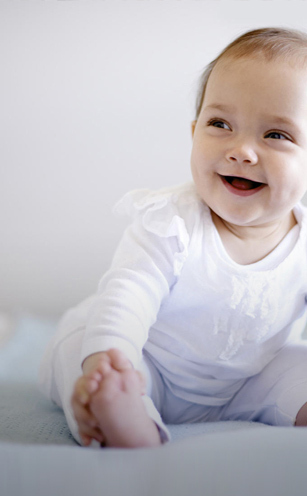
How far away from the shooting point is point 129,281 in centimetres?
66

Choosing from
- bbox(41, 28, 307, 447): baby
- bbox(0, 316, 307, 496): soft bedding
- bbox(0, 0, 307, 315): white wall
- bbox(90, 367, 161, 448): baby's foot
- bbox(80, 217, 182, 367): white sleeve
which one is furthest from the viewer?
bbox(0, 0, 307, 315): white wall

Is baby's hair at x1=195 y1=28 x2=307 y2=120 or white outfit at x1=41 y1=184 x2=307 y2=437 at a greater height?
baby's hair at x1=195 y1=28 x2=307 y2=120

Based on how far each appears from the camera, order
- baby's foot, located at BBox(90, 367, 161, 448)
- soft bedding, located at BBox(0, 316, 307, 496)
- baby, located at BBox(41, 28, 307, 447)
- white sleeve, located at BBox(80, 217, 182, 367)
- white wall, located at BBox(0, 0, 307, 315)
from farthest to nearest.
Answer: white wall, located at BBox(0, 0, 307, 315), baby, located at BBox(41, 28, 307, 447), white sleeve, located at BBox(80, 217, 182, 367), baby's foot, located at BBox(90, 367, 161, 448), soft bedding, located at BBox(0, 316, 307, 496)

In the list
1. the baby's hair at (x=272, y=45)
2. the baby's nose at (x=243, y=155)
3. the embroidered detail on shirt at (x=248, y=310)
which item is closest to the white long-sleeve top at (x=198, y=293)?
the embroidered detail on shirt at (x=248, y=310)

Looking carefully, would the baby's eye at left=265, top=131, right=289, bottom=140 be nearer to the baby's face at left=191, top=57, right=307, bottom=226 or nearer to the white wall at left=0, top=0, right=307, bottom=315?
the baby's face at left=191, top=57, right=307, bottom=226

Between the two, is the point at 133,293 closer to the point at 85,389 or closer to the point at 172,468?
the point at 85,389

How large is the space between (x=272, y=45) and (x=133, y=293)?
0.39m

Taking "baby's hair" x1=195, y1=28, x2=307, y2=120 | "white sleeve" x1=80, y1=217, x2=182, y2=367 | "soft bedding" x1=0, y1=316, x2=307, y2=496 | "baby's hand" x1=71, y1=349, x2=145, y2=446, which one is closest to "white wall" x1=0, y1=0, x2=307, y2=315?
"baby's hair" x1=195, y1=28, x2=307, y2=120

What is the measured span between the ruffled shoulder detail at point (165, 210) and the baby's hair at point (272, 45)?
204 mm

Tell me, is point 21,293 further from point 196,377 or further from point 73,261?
point 196,377

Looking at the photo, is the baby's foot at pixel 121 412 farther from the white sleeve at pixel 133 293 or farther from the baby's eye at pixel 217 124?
the baby's eye at pixel 217 124

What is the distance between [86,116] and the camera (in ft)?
3.66

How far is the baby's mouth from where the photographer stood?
2.38 feet

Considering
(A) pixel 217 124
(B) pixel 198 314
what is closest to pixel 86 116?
(A) pixel 217 124
